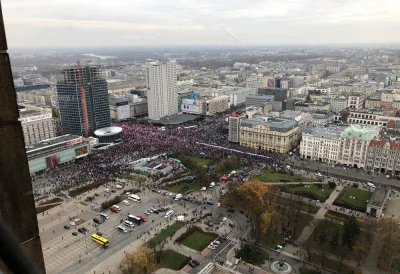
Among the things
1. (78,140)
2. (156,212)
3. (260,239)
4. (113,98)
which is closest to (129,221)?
(156,212)

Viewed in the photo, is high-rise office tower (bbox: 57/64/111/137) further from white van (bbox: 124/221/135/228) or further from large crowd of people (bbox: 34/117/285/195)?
white van (bbox: 124/221/135/228)

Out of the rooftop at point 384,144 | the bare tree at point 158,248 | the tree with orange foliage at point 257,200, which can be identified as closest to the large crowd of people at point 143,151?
the rooftop at point 384,144

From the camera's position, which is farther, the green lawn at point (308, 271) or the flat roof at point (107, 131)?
the flat roof at point (107, 131)

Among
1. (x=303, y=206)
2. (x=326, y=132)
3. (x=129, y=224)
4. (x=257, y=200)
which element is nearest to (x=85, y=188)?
(x=129, y=224)

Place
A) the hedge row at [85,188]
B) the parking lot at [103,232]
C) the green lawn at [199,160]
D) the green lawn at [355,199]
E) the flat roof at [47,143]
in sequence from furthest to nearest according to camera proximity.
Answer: the green lawn at [199,160], the flat roof at [47,143], the hedge row at [85,188], the green lawn at [355,199], the parking lot at [103,232]

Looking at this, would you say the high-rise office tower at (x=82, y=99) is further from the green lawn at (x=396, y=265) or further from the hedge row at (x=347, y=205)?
the green lawn at (x=396, y=265)

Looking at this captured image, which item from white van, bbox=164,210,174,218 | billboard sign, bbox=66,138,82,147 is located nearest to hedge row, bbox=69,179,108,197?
billboard sign, bbox=66,138,82,147
